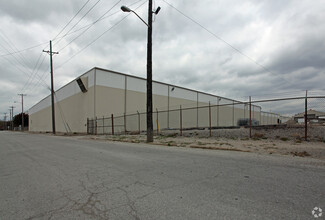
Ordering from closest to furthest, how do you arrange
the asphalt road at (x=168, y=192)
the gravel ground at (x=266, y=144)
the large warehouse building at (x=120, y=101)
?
the asphalt road at (x=168, y=192) < the gravel ground at (x=266, y=144) < the large warehouse building at (x=120, y=101)

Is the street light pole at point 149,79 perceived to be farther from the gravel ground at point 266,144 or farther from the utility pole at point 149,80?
the gravel ground at point 266,144

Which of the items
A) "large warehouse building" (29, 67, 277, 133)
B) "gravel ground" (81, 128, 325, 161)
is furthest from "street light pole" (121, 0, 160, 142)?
"large warehouse building" (29, 67, 277, 133)

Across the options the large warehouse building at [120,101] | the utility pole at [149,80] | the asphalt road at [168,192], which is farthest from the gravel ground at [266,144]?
the large warehouse building at [120,101]

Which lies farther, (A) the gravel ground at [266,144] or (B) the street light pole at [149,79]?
(B) the street light pole at [149,79]

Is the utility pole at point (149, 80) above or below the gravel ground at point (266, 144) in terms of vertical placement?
above

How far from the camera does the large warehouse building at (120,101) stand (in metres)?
28.1

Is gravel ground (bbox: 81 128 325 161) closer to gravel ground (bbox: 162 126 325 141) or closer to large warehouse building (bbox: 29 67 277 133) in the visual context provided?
gravel ground (bbox: 162 126 325 141)

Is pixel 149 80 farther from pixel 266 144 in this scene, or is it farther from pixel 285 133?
pixel 285 133

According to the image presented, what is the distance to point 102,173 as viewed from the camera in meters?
5.04

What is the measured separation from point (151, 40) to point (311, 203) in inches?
495

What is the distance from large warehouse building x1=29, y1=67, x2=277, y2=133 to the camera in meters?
28.1

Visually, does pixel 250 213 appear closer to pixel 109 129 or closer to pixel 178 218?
pixel 178 218

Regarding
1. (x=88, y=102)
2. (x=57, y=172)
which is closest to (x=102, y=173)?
(x=57, y=172)

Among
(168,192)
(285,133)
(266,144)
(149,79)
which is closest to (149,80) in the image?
(149,79)
